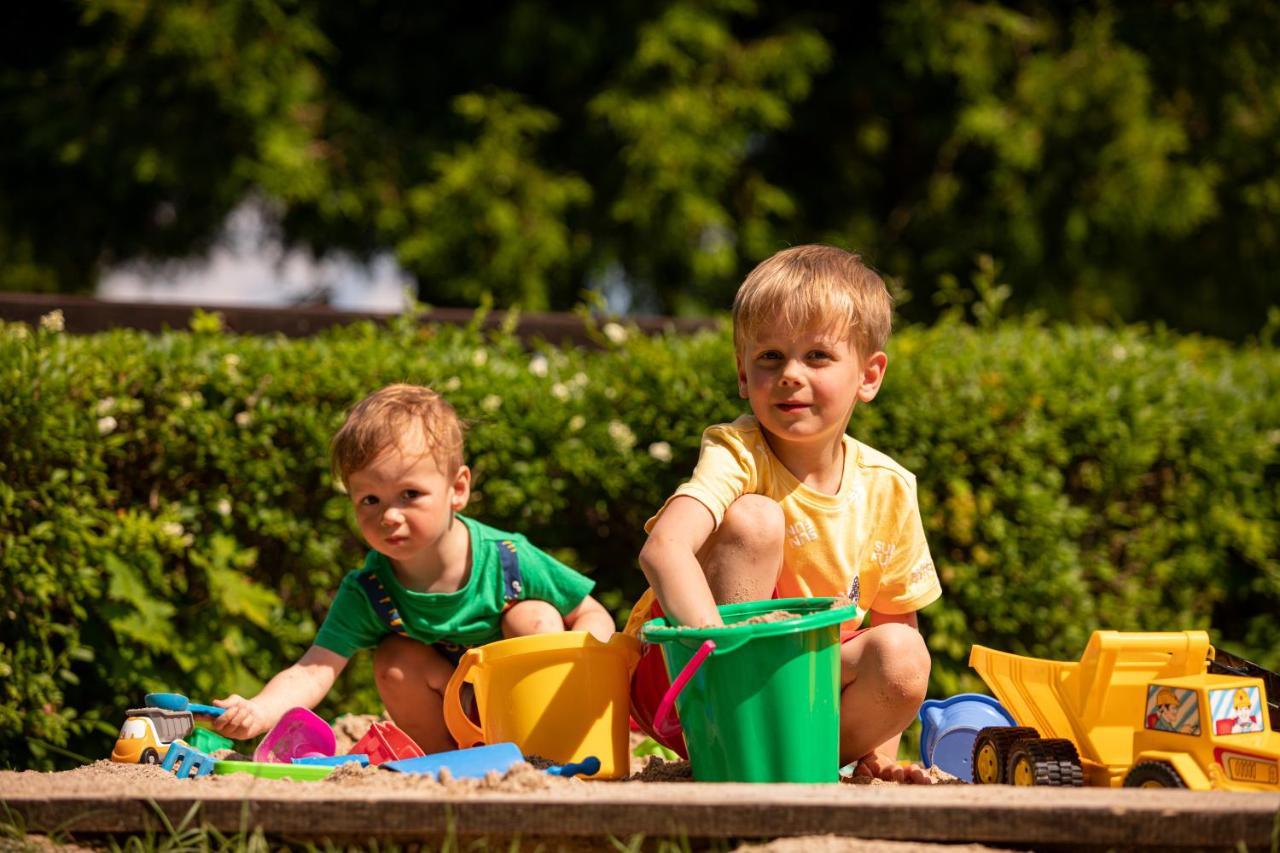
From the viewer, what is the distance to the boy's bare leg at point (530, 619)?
3139 millimetres

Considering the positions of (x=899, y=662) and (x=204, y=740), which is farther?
(x=204, y=740)

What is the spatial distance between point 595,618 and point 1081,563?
1924mm

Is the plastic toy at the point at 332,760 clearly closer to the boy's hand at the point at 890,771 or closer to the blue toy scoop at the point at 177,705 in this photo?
the blue toy scoop at the point at 177,705

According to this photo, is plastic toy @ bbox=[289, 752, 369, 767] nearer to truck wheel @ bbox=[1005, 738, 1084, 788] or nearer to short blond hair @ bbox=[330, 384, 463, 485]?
short blond hair @ bbox=[330, 384, 463, 485]

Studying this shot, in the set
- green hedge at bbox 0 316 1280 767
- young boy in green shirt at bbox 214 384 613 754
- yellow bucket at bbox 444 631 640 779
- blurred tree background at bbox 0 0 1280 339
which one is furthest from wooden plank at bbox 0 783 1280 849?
blurred tree background at bbox 0 0 1280 339

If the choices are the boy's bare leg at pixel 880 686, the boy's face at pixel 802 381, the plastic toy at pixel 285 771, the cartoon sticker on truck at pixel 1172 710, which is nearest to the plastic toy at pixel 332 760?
the plastic toy at pixel 285 771

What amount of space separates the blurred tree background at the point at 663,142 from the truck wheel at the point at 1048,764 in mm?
6714

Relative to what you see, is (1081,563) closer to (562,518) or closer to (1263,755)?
(562,518)

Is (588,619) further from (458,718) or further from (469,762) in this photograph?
(469,762)

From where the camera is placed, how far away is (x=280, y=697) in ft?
9.72

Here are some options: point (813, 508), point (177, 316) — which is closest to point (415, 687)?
point (813, 508)

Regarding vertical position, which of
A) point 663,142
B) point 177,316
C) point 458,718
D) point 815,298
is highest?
point 663,142

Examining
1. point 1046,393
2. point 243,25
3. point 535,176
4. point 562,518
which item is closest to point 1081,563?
point 1046,393

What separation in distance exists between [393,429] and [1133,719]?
169 cm
